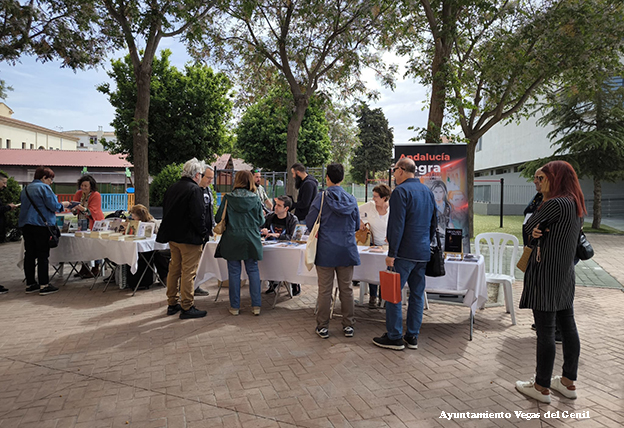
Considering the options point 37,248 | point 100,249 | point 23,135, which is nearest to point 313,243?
point 100,249

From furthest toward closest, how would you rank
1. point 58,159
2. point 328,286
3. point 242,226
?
point 58,159 < point 242,226 < point 328,286

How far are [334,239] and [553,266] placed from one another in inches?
78.4

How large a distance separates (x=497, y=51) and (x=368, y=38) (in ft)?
10.3

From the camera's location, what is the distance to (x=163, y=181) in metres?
16.2

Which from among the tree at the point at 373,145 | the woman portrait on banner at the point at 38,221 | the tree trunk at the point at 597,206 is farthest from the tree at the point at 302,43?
the tree at the point at 373,145

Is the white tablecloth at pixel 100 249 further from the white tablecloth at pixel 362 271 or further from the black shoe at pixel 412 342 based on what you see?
the black shoe at pixel 412 342

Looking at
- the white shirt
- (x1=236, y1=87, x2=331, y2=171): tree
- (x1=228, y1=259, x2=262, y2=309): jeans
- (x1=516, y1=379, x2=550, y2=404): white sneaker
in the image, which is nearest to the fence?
(x1=236, y1=87, x2=331, y2=171): tree

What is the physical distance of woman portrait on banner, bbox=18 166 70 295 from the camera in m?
6.02

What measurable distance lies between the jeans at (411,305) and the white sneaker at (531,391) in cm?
107

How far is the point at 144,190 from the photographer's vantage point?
9.02m

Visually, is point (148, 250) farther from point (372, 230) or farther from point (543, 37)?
point (543, 37)

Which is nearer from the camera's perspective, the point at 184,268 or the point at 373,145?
the point at 184,268

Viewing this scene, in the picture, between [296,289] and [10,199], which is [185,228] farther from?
[10,199]

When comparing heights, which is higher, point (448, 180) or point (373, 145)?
point (373, 145)
